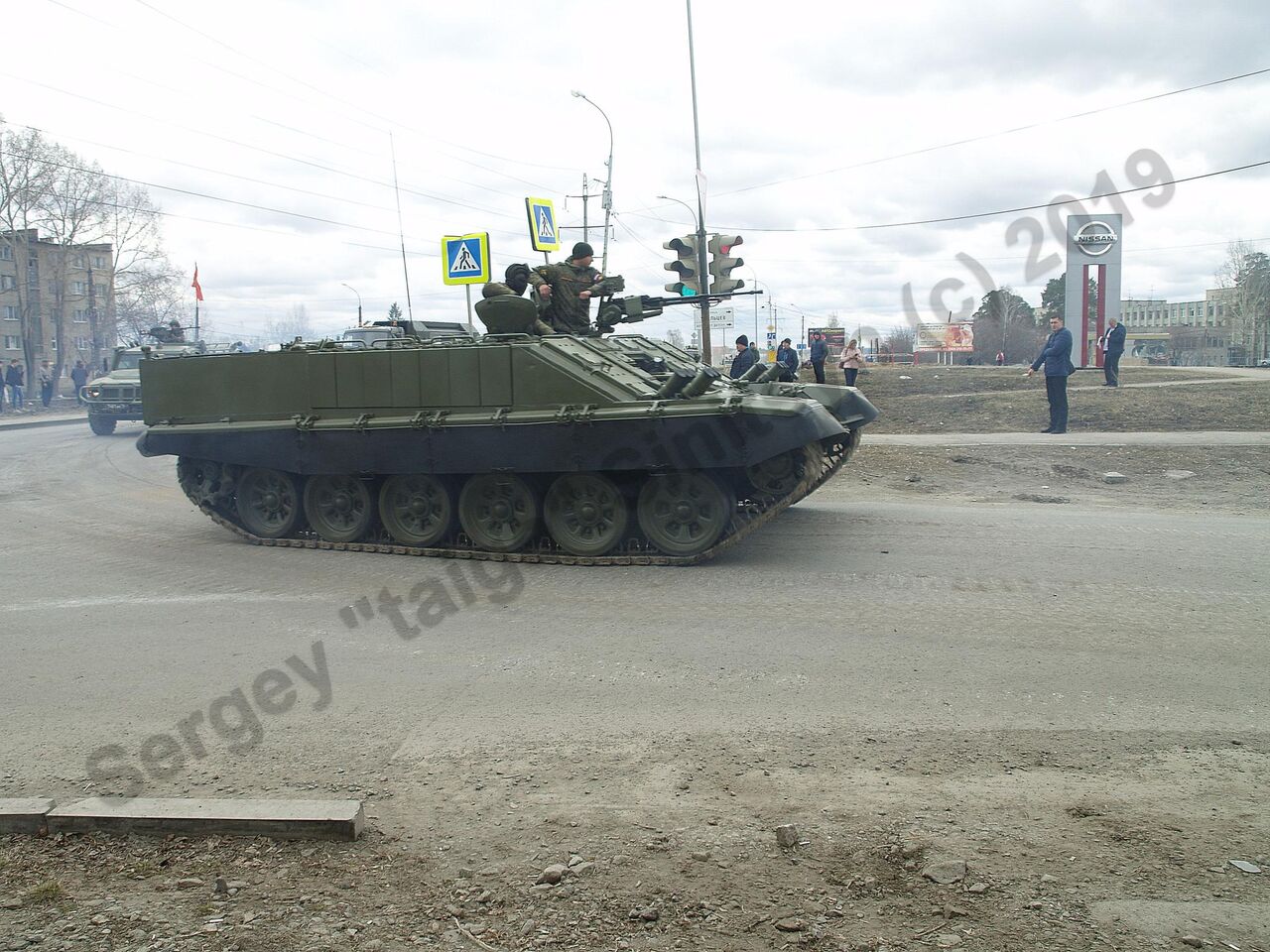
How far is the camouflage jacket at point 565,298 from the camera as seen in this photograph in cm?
1126

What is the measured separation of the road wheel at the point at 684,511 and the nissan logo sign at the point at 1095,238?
24090 mm

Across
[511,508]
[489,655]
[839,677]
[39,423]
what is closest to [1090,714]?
[839,677]

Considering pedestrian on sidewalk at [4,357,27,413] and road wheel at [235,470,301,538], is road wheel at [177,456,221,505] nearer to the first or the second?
road wheel at [235,470,301,538]

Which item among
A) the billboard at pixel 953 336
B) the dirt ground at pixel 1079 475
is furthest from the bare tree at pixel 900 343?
the dirt ground at pixel 1079 475

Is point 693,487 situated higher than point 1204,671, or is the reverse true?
point 693,487

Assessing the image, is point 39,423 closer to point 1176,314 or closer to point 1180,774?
point 1180,774

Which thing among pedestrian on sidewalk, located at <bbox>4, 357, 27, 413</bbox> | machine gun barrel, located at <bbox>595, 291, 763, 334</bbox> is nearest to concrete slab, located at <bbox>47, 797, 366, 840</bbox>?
machine gun barrel, located at <bbox>595, 291, 763, 334</bbox>

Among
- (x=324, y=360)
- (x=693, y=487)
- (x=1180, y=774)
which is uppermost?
(x=324, y=360)

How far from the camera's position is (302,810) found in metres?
4.16

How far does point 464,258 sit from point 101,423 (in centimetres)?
1164

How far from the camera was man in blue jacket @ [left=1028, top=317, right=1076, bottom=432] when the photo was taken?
54.3 feet

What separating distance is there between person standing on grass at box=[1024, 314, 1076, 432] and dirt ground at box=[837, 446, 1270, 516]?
1749mm

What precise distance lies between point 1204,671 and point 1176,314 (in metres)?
78.1

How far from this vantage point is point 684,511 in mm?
9250
